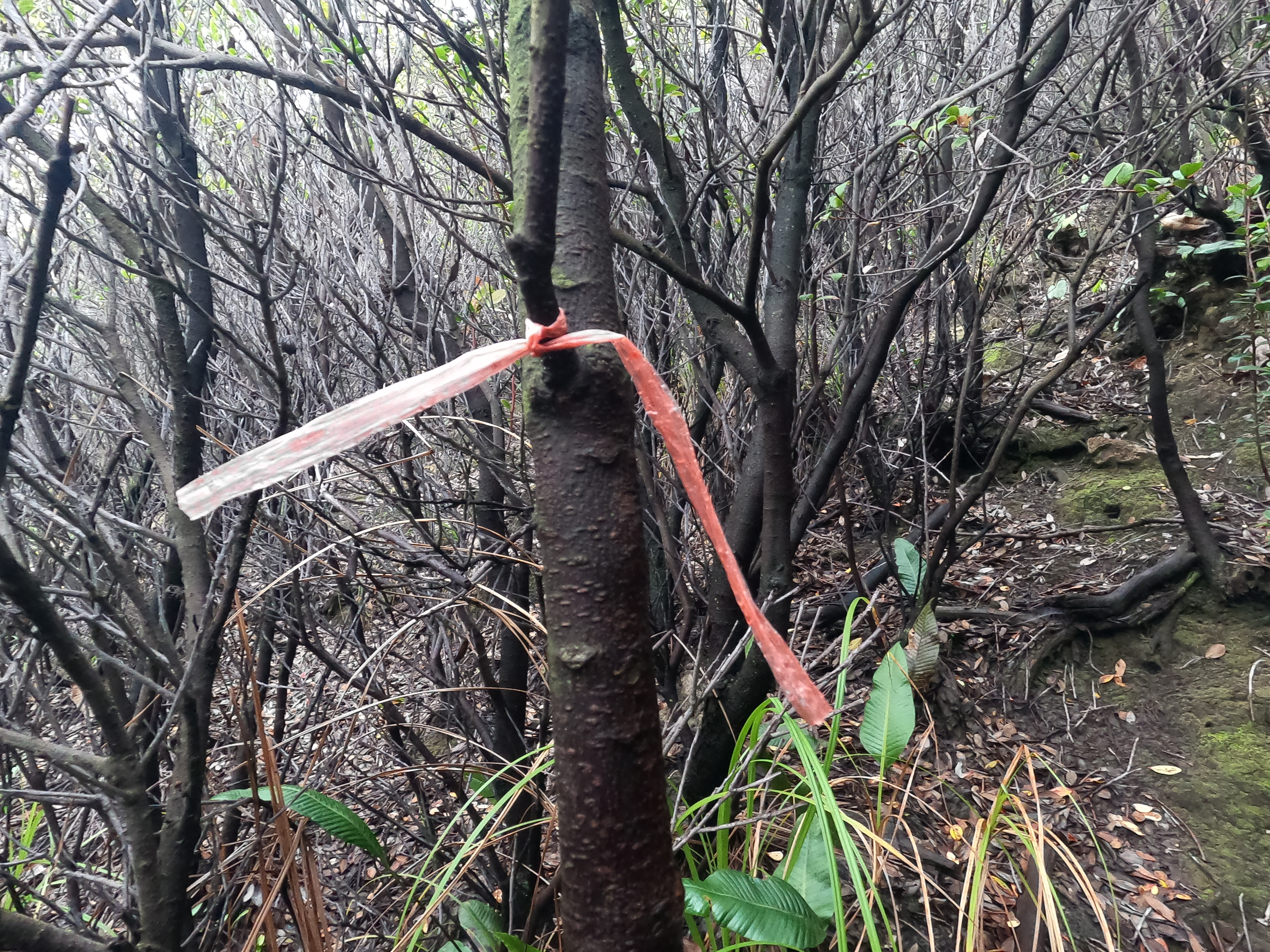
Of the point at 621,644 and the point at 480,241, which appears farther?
the point at 480,241

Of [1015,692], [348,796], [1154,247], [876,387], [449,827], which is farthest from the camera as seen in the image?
[876,387]

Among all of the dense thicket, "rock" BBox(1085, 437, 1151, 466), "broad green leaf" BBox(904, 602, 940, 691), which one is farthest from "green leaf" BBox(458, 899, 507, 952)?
"rock" BBox(1085, 437, 1151, 466)

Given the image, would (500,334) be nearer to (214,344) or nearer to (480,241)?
(480,241)

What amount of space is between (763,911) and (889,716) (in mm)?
686

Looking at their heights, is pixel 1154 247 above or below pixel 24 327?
above

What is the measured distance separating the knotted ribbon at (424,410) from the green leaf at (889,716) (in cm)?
90

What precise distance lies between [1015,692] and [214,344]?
12.7 ft

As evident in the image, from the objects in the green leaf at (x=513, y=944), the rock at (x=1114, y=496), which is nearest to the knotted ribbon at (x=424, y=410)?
the green leaf at (x=513, y=944)

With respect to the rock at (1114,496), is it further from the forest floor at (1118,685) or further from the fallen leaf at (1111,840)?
the fallen leaf at (1111,840)

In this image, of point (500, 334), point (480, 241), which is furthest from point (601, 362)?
point (480, 241)

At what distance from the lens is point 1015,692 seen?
10.3 feet

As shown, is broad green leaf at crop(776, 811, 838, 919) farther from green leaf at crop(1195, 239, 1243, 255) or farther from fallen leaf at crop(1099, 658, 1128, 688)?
green leaf at crop(1195, 239, 1243, 255)

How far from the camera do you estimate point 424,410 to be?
2.69ft

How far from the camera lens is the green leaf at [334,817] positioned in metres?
1.40
